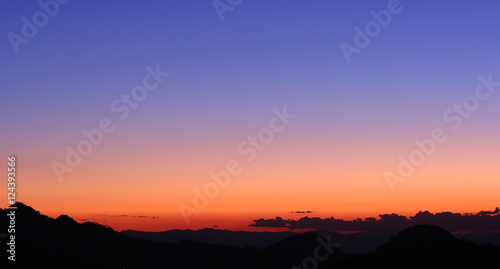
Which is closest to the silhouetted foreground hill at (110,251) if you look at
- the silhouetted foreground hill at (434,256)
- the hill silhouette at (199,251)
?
the hill silhouette at (199,251)

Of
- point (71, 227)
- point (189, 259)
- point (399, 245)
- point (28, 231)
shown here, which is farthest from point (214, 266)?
point (399, 245)

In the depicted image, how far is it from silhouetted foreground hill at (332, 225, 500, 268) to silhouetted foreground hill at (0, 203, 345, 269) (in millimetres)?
66151

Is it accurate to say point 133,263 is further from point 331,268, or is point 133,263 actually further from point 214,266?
point 331,268

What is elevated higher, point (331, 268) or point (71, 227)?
point (71, 227)

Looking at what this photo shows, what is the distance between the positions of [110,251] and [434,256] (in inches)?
3457

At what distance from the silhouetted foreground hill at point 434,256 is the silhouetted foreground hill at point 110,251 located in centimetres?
6615

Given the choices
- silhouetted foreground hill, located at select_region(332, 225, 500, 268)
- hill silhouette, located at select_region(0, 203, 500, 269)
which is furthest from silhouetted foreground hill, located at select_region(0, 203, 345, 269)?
silhouetted foreground hill, located at select_region(332, 225, 500, 268)

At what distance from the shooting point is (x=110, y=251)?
132625 mm

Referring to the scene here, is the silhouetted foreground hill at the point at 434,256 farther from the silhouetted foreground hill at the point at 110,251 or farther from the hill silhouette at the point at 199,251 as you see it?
the silhouetted foreground hill at the point at 110,251

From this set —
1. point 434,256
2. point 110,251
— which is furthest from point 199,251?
point 434,256

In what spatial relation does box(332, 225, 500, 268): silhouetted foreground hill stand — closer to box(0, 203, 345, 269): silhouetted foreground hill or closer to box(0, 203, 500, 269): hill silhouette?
box(0, 203, 500, 269): hill silhouette

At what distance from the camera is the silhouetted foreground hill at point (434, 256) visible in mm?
61188

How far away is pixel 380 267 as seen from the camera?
6131 cm

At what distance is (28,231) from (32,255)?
36.3 feet
